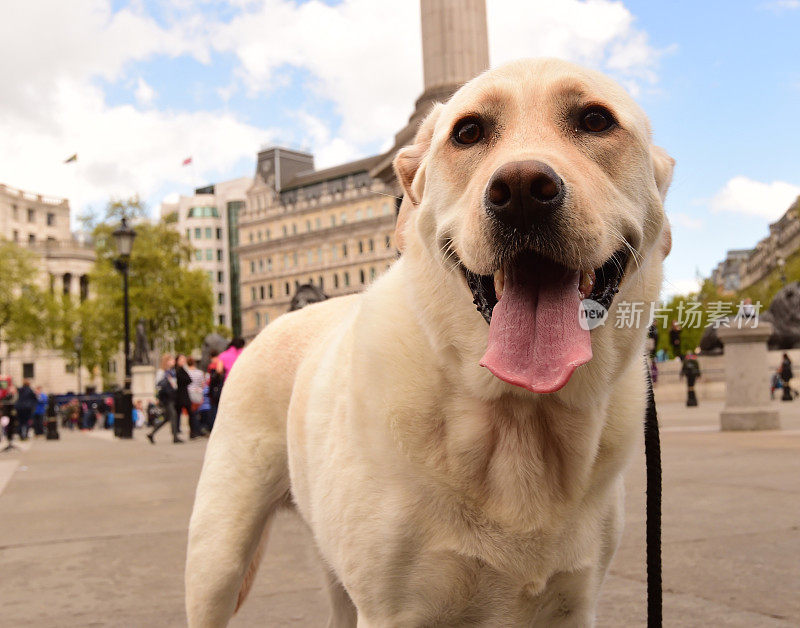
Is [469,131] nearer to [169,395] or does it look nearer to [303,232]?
[169,395]

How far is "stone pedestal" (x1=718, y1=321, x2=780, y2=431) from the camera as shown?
42.3 feet

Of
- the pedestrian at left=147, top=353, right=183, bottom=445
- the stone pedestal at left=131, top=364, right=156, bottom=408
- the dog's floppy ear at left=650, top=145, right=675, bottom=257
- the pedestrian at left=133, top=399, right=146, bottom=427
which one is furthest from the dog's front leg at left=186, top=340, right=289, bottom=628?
the stone pedestal at left=131, top=364, right=156, bottom=408

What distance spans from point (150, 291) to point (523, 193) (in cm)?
5509

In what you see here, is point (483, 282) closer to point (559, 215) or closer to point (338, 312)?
point (559, 215)

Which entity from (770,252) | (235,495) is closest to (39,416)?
(235,495)

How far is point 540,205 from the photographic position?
173 centimetres

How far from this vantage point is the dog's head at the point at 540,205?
5.76ft

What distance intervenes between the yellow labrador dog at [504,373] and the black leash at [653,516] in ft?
1.52

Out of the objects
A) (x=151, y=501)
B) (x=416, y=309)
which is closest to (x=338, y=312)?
(x=416, y=309)

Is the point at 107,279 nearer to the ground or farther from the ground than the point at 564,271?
farther from the ground

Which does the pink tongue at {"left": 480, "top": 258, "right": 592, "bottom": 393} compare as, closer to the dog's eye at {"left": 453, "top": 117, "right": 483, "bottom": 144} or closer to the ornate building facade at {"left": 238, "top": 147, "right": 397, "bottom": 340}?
the dog's eye at {"left": 453, "top": 117, "right": 483, "bottom": 144}

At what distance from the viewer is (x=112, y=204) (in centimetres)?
5381

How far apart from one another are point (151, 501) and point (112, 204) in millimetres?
49321

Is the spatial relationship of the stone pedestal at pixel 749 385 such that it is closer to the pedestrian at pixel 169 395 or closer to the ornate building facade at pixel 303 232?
the pedestrian at pixel 169 395
